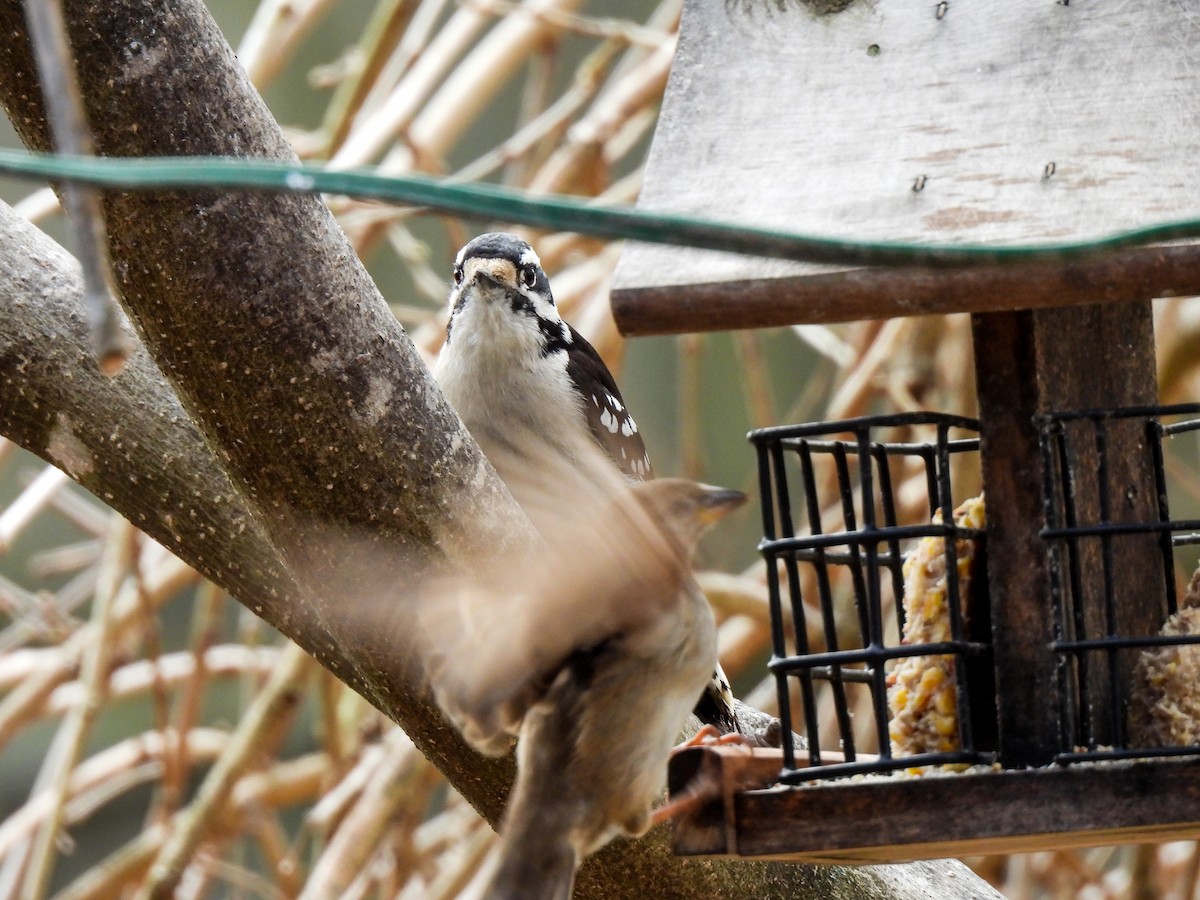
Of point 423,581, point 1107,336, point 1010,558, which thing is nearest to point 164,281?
point 423,581

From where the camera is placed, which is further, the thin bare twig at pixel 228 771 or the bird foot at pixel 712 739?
the thin bare twig at pixel 228 771

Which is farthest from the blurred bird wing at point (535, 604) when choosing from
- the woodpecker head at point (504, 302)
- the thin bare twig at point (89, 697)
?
the thin bare twig at point (89, 697)

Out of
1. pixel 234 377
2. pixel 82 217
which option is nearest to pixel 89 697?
pixel 234 377

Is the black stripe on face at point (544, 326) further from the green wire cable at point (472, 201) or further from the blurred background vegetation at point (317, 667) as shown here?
the green wire cable at point (472, 201)

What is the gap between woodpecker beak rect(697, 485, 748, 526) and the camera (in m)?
2.33

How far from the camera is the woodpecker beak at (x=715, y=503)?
2.33 meters

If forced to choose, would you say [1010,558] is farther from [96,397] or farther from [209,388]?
[96,397]

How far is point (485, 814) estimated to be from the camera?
8.44 feet

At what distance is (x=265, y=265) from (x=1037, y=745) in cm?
121

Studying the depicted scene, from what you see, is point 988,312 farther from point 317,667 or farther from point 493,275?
point 317,667

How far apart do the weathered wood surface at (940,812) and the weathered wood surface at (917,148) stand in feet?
1.99

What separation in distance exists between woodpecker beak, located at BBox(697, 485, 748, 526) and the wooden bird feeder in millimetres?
86

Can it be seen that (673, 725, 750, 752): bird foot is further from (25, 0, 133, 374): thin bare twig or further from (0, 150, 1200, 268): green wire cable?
(25, 0, 133, 374): thin bare twig

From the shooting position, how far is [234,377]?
80.7 inches
